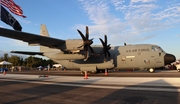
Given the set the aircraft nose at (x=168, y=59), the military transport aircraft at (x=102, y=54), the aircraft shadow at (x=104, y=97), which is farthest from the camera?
the aircraft nose at (x=168, y=59)

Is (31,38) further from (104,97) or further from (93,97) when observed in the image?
(104,97)

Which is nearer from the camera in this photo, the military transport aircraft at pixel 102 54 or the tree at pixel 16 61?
the military transport aircraft at pixel 102 54

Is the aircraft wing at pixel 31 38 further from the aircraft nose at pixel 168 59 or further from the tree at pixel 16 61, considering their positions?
the tree at pixel 16 61

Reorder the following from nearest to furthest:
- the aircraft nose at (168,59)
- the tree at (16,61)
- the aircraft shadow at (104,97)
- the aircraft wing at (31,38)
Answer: the aircraft shadow at (104,97)
the aircraft wing at (31,38)
the aircraft nose at (168,59)
the tree at (16,61)

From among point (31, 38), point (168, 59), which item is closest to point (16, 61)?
point (31, 38)

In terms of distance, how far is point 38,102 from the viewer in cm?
701

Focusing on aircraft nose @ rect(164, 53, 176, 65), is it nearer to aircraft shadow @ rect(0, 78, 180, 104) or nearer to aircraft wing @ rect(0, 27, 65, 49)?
aircraft shadow @ rect(0, 78, 180, 104)

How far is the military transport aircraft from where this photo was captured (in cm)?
2070

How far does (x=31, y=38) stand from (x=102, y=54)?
10.3 m

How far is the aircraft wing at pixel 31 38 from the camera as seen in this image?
16877 millimetres

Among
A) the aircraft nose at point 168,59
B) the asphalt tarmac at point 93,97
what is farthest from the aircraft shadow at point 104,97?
the aircraft nose at point 168,59

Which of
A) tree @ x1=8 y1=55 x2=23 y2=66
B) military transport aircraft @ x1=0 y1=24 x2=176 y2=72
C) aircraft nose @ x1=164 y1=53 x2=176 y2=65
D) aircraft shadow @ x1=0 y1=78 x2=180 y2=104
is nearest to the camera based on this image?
aircraft shadow @ x1=0 y1=78 x2=180 y2=104

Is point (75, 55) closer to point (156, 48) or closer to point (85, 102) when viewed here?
point (156, 48)

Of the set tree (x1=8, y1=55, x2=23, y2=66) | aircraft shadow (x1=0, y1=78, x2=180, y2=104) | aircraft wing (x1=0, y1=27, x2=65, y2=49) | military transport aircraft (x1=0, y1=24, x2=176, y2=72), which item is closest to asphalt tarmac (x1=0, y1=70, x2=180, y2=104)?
aircraft shadow (x1=0, y1=78, x2=180, y2=104)
